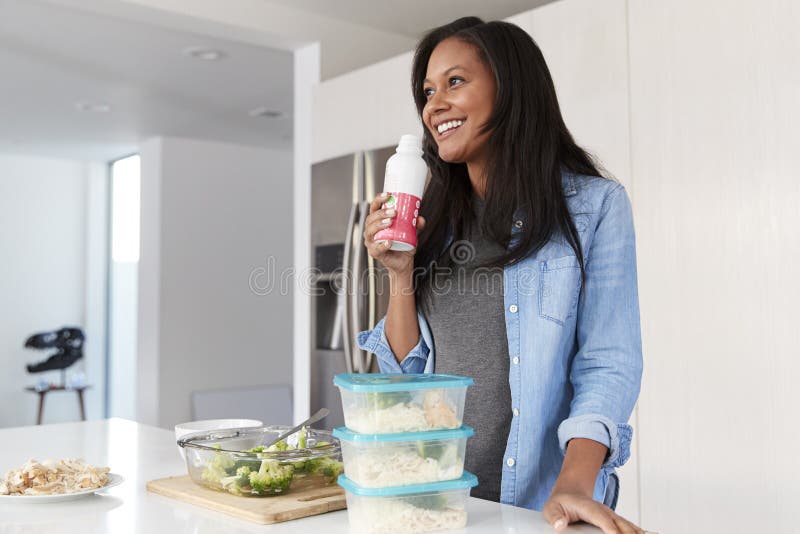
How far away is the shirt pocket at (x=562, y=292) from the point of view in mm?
1190

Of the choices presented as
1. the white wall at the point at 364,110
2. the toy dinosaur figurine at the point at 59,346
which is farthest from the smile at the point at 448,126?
the toy dinosaur figurine at the point at 59,346

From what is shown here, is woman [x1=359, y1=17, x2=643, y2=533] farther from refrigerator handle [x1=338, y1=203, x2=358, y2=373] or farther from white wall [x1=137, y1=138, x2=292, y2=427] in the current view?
white wall [x1=137, y1=138, x2=292, y2=427]

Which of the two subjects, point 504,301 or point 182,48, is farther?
point 182,48

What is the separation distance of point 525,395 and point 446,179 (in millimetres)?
416

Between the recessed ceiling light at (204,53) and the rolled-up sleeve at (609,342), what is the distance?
3.35 metres

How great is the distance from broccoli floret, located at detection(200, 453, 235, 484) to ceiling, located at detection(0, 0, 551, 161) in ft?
8.49

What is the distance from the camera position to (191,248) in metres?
5.98

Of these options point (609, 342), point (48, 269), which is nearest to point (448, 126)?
point (609, 342)

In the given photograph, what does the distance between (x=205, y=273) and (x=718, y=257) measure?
4595 mm

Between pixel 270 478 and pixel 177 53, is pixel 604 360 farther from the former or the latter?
pixel 177 53

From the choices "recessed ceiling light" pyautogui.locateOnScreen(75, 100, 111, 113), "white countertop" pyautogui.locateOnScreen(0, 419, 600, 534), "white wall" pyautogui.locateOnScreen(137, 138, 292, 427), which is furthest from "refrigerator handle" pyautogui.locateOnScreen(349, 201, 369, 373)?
"white wall" pyautogui.locateOnScreen(137, 138, 292, 427)

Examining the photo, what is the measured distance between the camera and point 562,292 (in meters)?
1.19

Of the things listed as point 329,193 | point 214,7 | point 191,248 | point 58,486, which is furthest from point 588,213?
point 191,248

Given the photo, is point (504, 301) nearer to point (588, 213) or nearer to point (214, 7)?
point (588, 213)
